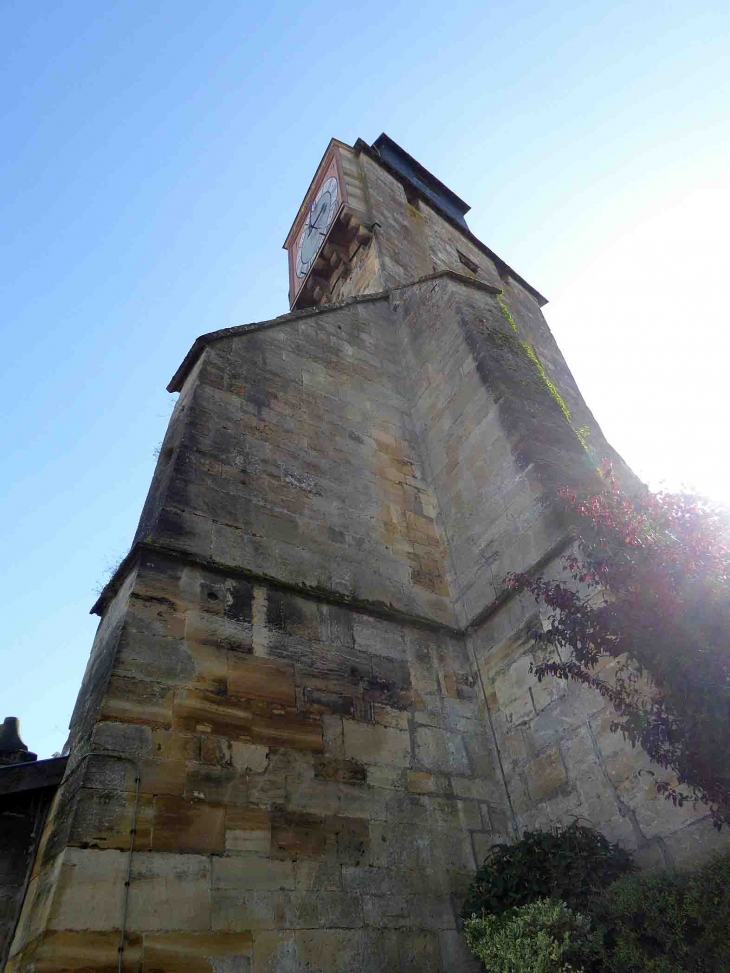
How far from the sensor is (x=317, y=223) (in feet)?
45.8

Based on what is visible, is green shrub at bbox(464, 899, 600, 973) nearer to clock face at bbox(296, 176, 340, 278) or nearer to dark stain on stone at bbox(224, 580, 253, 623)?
dark stain on stone at bbox(224, 580, 253, 623)

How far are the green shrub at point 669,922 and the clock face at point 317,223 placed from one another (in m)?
11.9

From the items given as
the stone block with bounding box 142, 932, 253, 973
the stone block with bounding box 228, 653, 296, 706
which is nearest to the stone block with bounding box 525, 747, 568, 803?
the stone block with bounding box 228, 653, 296, 706

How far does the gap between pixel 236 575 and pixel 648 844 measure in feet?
9.51

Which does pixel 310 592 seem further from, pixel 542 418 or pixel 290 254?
pixel 290 254

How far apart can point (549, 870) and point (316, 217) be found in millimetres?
13315

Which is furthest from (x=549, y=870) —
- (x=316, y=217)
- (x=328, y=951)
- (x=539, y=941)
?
(x=316, y=217)

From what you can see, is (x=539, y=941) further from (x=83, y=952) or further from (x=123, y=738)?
(x=123, y=738)

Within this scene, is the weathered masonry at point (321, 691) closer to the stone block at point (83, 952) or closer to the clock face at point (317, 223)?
the stone block at point (83, 952)

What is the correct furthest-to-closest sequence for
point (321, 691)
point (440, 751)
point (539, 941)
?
point (440, 751) < point (321, 691) < point (539, 941)

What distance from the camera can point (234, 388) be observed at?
5938 mm

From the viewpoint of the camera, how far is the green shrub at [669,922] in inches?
107

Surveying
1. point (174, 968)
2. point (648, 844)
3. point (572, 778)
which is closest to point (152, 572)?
point (174, 968)

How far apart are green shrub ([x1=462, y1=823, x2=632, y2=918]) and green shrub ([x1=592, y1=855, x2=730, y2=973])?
27cm
